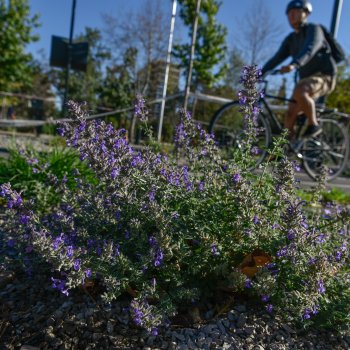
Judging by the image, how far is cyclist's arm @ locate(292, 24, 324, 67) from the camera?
448 centimetres

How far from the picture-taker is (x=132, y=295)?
1.68 meters

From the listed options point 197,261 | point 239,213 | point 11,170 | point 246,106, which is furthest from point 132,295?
point 11,170

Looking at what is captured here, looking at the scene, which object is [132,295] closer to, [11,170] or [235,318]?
[235,318]

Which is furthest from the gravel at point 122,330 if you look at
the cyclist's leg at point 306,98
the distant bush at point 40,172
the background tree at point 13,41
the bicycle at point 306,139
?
the background tree at point 13,41

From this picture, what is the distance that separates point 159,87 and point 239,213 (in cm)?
1975

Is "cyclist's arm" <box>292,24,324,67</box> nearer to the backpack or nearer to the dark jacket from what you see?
the dark jacket

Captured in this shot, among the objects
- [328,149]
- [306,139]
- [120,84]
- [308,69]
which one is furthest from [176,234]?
[120,84]

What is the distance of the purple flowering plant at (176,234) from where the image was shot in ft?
4.74

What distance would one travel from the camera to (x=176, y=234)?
1.67 meters

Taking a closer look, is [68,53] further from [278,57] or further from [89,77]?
[89,77]

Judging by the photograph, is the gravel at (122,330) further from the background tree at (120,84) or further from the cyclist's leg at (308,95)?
the background tree at (120,84)

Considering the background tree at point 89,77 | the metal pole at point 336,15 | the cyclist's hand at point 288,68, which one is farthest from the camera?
the background tree at point 89,77

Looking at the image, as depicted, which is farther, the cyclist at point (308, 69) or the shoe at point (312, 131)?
the shoe at point (312, 131)

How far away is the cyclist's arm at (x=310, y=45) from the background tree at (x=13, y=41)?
25513mm
